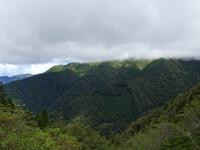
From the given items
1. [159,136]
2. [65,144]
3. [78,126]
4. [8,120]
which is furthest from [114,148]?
[8,120]

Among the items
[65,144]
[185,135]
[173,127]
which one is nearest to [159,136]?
[173,127]

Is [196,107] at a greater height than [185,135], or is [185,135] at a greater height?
[196,107]

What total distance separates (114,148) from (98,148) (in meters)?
4.98

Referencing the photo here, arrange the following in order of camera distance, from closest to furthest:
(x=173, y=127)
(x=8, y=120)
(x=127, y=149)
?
(x=8, y=120), (x=173, y=127), (x=127, y=149)

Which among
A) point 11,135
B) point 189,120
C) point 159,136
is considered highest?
point 11,135

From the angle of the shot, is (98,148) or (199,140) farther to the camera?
(98,148)

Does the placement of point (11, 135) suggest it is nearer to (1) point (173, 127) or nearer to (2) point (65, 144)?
(2) point (65, 144)

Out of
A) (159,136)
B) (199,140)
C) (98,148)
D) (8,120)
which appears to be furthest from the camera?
(98,148)

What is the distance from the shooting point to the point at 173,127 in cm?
8325

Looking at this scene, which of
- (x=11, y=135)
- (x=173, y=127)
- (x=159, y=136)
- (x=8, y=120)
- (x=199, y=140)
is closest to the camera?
(x=11, y=135)

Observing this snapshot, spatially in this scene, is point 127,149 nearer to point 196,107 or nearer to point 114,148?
point 114,148

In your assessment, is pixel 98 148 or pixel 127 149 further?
pixel 98 148

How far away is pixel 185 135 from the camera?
246ft

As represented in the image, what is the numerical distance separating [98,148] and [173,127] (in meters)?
42.1
